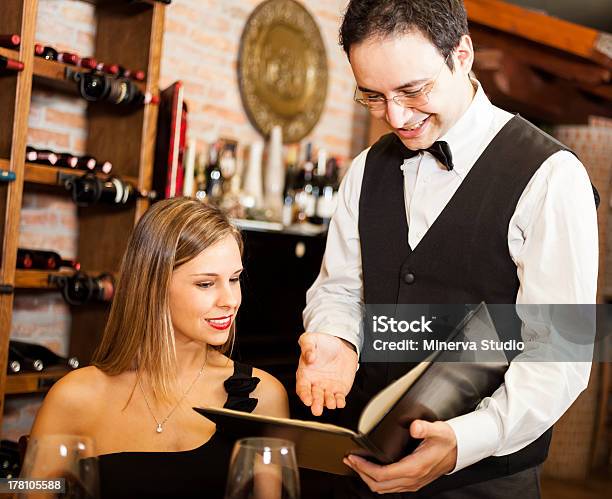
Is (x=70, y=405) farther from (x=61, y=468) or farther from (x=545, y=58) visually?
(x=545, y=58)

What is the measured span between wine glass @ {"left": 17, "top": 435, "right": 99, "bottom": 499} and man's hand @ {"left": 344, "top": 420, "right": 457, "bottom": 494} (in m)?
0.47

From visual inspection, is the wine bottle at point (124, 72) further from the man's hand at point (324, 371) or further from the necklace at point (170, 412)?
the man's hand at point (324, 371)

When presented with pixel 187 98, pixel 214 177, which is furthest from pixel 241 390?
pixel 187 98

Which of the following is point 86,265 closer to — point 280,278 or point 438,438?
point 280,278

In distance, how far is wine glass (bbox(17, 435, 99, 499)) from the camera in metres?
1.04

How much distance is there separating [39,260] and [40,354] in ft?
1.33

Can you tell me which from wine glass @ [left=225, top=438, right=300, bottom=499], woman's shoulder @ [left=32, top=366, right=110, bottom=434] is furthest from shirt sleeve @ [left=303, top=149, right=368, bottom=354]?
wine glass @ [left=225, top=438, right=300, bottom=499]

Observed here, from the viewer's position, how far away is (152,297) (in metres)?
2.06

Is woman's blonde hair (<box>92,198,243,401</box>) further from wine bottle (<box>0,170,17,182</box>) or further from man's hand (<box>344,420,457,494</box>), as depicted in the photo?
wine bottle (<box>0,170,17,182</box>)

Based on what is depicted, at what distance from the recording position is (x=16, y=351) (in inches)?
129

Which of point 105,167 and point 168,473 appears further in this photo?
point 105,167

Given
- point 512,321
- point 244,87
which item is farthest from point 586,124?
point 512,321

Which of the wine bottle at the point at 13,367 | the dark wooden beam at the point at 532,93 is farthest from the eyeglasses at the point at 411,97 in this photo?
the dark wooden beam at the point at 532,93

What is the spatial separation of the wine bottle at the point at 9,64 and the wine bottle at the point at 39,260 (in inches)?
27.4
